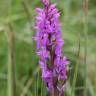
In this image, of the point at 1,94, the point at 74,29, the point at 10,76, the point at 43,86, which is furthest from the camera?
the point at 74,29

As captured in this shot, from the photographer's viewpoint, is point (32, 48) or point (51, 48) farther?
point (32, 48)

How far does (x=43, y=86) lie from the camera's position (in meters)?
1.46

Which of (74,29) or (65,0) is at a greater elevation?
(65,0)

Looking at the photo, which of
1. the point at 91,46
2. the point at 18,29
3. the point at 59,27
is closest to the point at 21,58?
the point at 18,29

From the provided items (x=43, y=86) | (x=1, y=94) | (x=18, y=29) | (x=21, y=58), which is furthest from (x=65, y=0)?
(x=43, y=86)

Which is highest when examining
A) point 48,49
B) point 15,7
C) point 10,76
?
point 15,7

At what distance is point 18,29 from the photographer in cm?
314

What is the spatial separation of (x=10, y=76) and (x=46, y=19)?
666 millimetres

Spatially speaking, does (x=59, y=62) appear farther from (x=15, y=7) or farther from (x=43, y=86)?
(x=15, y=7)

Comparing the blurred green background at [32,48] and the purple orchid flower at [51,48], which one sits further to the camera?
the blurred green background at [32,48]

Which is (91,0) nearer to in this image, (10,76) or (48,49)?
(10,76)

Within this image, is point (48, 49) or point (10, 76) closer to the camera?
point (48, 49)

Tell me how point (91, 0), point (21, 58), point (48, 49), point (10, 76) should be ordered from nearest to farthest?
1. point (48, 49)
2. point (10, 76)
3. point (21, 58)
4. point (91, 0)

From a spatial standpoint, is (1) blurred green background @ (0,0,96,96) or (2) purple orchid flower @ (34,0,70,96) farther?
(1) blurred green background @ (0,0,96,96)
